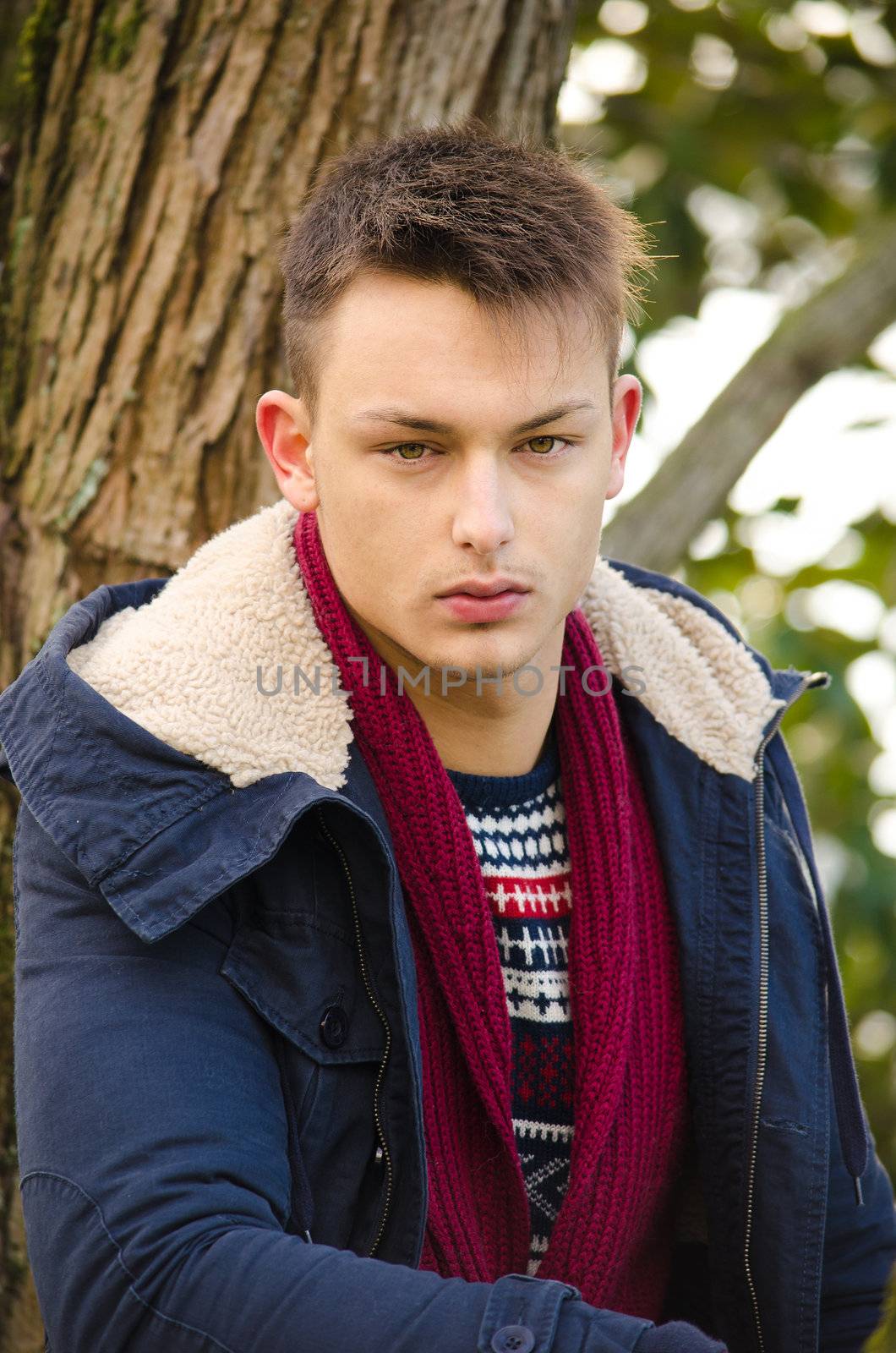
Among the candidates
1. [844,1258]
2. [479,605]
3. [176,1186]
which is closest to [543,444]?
[479,605]

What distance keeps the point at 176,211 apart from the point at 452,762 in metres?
1.22

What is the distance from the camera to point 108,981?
1.67 m

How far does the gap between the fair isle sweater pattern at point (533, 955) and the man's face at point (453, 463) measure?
1.02ft

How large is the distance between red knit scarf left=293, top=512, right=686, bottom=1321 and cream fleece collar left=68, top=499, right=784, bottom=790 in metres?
→ 0.08

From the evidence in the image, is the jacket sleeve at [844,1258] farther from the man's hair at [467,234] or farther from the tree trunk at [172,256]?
the tree trunk at [172,256]

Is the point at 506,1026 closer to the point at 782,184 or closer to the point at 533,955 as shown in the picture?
the point at 533,955

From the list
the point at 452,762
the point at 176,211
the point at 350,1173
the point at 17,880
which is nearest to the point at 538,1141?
the point at 350,1173

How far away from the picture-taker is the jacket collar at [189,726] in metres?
1.67

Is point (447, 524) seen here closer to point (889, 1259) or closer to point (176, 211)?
point (176, 211)

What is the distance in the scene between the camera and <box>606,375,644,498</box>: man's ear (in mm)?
2164

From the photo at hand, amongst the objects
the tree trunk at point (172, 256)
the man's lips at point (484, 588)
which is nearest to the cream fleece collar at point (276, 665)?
the man's lips at point (484, 588)

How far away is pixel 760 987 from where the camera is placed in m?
2.12

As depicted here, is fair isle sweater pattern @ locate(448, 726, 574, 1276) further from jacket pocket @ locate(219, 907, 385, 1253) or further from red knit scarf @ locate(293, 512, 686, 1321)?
jacket pocket @ locate(219, 907, 385, 1253)

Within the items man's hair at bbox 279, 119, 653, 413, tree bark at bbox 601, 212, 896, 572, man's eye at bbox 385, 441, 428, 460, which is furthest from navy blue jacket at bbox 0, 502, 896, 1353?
tree bark at bbox 601, 212, 896, 572
